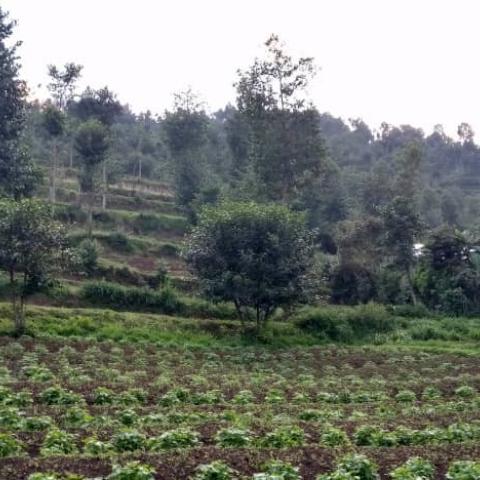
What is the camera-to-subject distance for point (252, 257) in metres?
33.7

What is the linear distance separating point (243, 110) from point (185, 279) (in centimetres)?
1506

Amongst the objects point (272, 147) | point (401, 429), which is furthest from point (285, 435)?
point (272, 147)

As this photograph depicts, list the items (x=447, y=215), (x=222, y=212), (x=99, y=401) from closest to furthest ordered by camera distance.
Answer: (x=99, y=401) < (x=222, y=212) < (x=447, y=215)

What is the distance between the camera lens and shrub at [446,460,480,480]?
9969mm

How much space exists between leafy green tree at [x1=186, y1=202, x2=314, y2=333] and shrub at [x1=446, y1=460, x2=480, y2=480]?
22.7m

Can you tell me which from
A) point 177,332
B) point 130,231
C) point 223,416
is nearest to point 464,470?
point 223,416

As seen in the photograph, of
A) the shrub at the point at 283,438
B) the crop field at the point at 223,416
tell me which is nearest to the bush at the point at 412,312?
the crop field at the point at 223,416

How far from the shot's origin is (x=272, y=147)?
5141 cm

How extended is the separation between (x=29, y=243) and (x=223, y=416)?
16.8m

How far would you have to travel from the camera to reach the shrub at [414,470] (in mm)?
9891

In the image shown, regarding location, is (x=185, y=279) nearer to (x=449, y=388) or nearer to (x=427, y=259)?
(x=427, y=259)

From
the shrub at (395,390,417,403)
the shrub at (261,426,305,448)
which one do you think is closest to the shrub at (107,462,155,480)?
the shrub at (261,426,305,448)

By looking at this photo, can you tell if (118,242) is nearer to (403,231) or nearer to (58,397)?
(403,231)

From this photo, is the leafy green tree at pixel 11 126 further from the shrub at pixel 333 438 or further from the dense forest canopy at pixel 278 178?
the shrub at pixel 333 438
